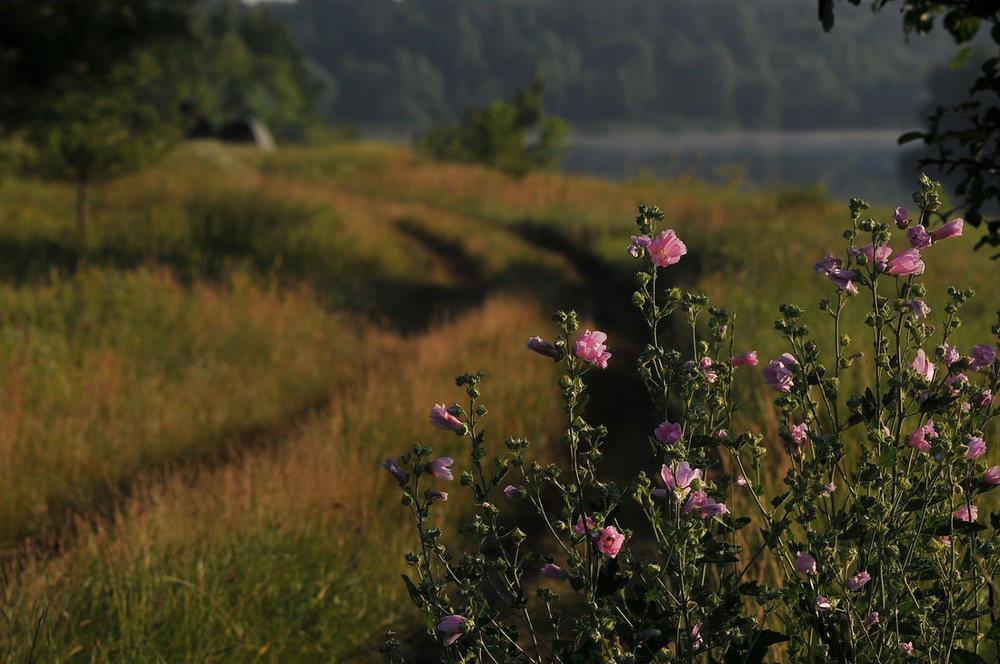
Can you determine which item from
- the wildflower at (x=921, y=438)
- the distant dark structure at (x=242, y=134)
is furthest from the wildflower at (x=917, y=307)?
the distant dark structure at (x=242, y=134)

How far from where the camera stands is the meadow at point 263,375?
3.86 metres

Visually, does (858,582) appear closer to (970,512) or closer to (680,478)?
(970,512)

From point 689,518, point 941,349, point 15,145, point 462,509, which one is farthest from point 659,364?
point 15,145

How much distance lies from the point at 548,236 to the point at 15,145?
1064cm

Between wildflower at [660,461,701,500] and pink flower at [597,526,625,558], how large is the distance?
15 cm

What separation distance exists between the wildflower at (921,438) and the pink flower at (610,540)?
750 millimetres

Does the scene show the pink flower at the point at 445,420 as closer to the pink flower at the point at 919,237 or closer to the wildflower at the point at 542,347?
the wildflower at the point at 542,347

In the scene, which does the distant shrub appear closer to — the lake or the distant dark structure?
the lake

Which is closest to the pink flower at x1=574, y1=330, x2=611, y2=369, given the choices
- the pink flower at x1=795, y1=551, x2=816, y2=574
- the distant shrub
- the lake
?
the pink flower at x1=795, y1=551, x2=816, y2=574

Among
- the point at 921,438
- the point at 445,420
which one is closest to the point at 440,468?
the point at 445,420

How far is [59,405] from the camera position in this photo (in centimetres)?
667

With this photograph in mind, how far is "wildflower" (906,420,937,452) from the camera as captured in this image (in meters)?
2.16

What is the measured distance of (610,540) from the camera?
79.0 inches

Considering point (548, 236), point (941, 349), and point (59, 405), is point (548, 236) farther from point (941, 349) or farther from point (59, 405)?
point (941, 349)
